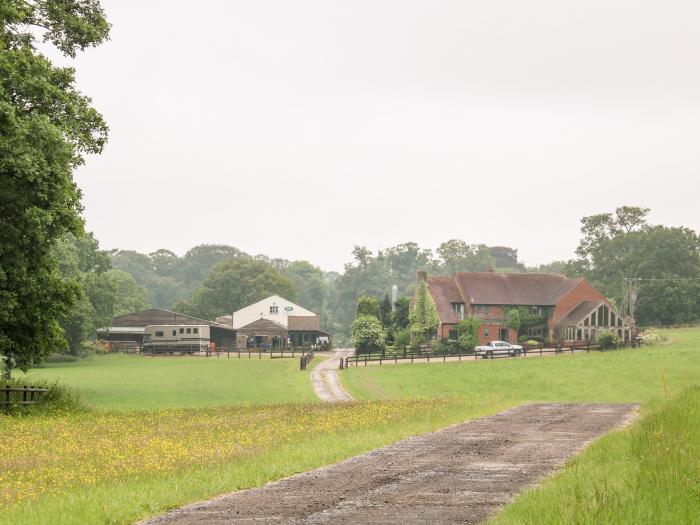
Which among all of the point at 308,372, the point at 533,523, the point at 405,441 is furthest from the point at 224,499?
the point at 308,372

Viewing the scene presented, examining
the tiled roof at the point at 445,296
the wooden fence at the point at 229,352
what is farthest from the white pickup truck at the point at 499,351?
the wooden fence at the point at 229,352

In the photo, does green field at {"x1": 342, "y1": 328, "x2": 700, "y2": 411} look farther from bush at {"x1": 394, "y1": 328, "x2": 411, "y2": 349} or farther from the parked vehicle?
the parked vehicle

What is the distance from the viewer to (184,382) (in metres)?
62.2

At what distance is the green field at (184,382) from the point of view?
162 feet

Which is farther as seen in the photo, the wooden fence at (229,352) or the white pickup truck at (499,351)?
the wooden fence at (229,352)

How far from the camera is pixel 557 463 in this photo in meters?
18.6

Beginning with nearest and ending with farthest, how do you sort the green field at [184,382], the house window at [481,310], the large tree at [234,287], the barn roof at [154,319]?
the green field at [184,382] → the house window at [481,310] → the barn roof at [154,319] → the large tree at [234,287]

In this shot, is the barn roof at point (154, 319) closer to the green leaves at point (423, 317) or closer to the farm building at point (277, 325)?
the farm building at point (277, 325)

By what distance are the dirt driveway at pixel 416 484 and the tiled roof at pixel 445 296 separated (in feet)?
254

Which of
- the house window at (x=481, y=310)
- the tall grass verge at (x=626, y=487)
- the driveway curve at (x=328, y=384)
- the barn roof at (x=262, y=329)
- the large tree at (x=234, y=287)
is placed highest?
the large tree at (x=234, y=287)

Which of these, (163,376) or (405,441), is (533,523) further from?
(163,376)

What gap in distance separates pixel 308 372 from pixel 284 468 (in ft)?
191

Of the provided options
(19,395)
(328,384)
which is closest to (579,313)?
(328,384)

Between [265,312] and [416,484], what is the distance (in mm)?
121486
